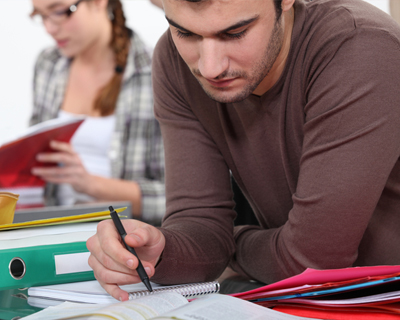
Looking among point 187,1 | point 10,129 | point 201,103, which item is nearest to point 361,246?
point 201,103

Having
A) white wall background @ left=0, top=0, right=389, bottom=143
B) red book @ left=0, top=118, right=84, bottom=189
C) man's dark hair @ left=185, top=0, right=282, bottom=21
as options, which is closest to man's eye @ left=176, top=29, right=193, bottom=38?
man's dark hair @ left=185, top=0, right=282, bottom=21

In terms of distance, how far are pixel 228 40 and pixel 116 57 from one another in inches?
59.5

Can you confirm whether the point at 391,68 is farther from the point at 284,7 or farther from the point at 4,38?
the point at 4,38

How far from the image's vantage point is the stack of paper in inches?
19.9

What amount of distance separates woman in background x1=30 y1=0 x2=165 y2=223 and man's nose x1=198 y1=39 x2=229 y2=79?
49.3 inches

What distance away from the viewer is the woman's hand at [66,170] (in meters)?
1.70

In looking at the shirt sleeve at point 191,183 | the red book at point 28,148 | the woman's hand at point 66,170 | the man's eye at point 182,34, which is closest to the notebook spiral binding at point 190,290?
the shirt sleeve at point 191,183

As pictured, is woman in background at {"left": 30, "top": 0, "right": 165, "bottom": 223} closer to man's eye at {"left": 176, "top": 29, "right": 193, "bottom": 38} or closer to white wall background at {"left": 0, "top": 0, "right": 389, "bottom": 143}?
white wall background at {"left": 0, "top": 0, "right": 389, "bottom": 143}

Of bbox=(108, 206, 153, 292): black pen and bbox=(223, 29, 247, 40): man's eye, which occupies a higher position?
Answer: bbox=(223, 29, 247, 40): man's eye

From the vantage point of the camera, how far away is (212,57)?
2.38 feet

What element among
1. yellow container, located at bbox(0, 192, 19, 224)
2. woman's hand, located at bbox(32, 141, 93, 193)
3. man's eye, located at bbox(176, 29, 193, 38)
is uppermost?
man's eye, located at bbox(176, 29, 193, 38)

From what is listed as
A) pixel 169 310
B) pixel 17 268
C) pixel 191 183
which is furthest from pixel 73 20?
pixel 169 310

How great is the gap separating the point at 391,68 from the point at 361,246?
1.12 feet

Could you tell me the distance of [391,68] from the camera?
681 millimetres
